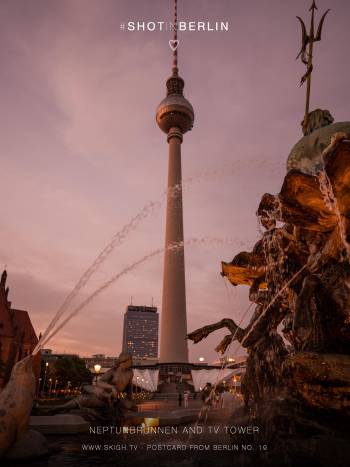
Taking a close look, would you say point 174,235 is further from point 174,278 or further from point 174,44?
point 174,44

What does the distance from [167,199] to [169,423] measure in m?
64.2

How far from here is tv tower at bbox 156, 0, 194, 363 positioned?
2559 inches

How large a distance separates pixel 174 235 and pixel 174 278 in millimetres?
8005

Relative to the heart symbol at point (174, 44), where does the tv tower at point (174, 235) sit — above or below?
below

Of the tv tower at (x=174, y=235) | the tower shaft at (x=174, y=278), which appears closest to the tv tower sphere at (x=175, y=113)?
the tv tower at (x=174, y=235)

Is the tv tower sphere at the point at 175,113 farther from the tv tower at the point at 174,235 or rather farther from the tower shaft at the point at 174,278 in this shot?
the tower shaft at the point at 174,278

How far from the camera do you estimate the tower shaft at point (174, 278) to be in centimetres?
6450

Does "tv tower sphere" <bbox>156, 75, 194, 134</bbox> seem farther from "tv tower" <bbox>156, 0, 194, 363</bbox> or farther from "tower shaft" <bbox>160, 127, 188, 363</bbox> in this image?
"tower shaft" <bbox>160, 127, 188, 363</bbox>

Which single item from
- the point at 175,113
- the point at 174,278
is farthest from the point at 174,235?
the point at 175,113

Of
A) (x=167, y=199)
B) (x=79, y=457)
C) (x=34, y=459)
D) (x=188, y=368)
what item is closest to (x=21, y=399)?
(x=34, y=459)

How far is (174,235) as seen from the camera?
7088cm

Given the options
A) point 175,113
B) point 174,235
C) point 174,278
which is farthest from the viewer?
point 175,113

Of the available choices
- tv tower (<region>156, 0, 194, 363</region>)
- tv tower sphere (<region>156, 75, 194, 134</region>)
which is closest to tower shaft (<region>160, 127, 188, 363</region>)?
tv tower (<region>156, 0, 194, 363</region>)

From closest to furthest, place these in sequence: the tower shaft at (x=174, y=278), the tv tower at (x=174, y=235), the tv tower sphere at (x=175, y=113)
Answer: the tower shaft at (x=174, y=278) < the tv tower at (x=174, y=235) < the tv tower sphere at (x=175, y=113)
